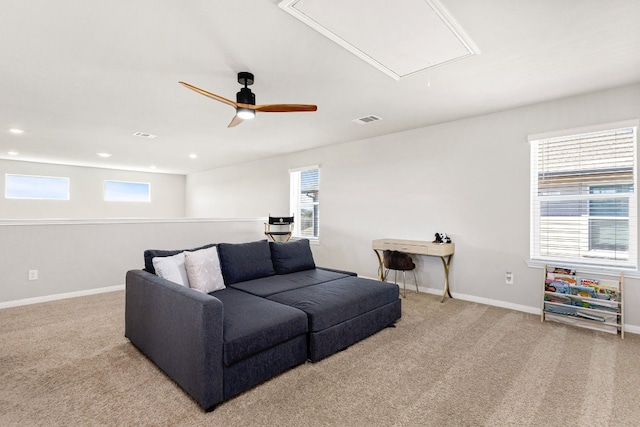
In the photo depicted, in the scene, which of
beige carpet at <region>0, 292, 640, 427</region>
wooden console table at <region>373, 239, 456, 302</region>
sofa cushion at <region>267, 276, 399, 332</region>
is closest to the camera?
beige carpet at <region>0, 292, 640, 427</region>

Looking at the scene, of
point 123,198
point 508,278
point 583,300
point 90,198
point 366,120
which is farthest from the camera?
point 123,198

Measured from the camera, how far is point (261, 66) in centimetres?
280

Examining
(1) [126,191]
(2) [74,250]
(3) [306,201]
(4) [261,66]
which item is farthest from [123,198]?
(4) [261,66]

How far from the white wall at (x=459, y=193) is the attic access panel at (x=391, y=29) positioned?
6.02ft

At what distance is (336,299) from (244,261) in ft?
3.79

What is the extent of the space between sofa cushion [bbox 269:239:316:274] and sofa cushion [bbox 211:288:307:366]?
40.3 inches

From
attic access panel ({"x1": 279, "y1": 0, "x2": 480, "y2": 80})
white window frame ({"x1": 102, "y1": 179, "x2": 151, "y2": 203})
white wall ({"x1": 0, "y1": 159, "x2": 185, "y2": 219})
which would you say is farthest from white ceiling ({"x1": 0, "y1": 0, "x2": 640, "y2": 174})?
white window frame ({"x1": 102, "y1": 179, "x2": 151, "y2": 203})

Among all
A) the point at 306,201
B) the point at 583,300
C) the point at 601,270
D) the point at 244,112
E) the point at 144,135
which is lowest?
the point at 583,300

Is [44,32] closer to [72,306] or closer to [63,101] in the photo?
[63,101]

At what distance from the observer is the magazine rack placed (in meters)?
3.17

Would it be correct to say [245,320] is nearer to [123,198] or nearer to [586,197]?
[586,197]

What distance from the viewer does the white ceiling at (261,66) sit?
209cm

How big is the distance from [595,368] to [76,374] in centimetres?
388

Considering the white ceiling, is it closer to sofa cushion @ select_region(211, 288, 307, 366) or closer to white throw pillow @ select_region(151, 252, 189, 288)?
white throw pillow @ select_region(151, 252, 189, 288)
